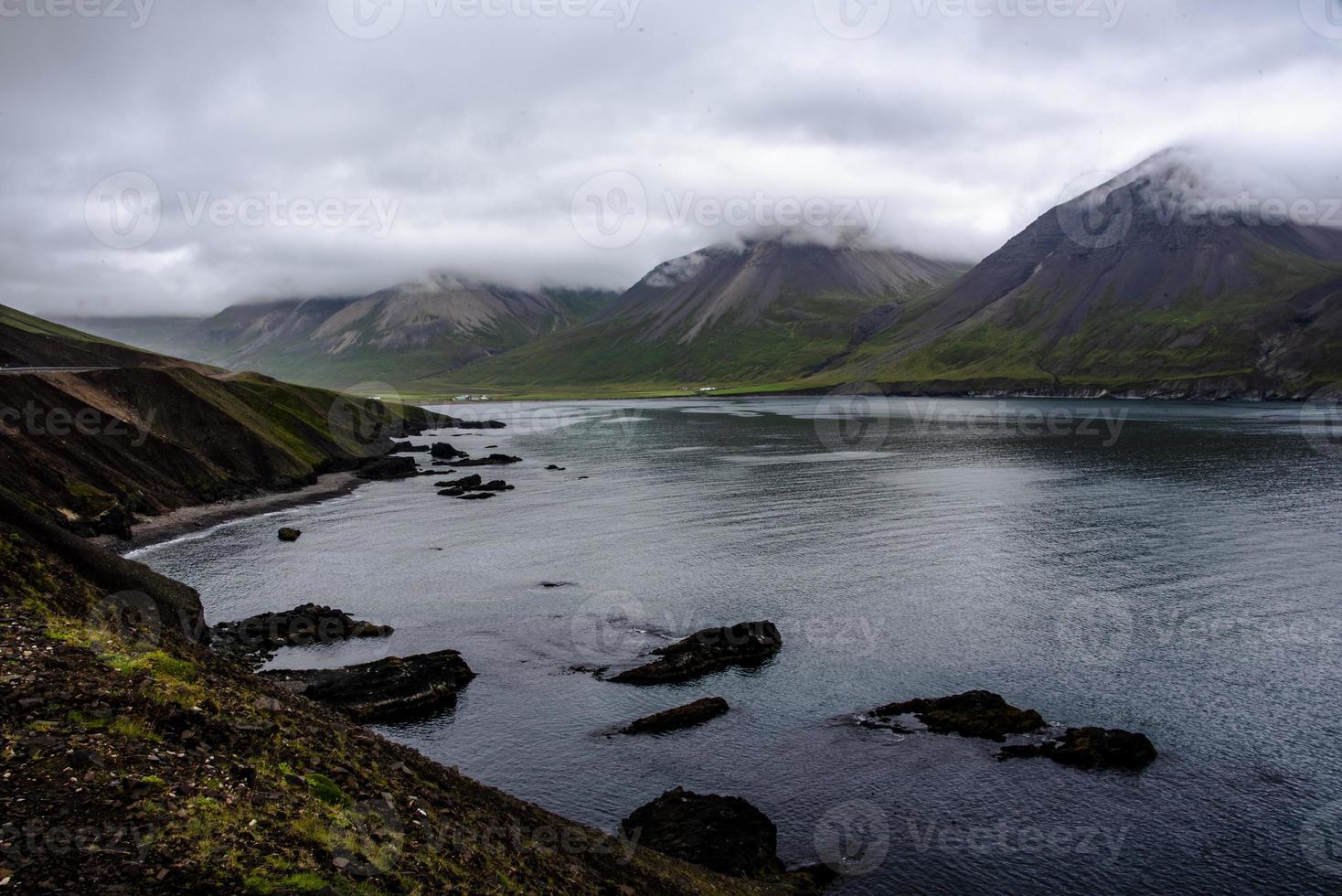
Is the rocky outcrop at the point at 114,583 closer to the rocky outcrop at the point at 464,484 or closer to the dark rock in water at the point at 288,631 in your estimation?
the dark rock in water at the point at 288,631

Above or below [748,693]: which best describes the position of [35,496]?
above

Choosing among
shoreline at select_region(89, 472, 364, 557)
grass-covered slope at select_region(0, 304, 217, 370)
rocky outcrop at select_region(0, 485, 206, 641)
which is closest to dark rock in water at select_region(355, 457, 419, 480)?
shoreline at select_region(89, 472, 364, 557)

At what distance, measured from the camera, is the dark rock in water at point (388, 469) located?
131625 millimetres

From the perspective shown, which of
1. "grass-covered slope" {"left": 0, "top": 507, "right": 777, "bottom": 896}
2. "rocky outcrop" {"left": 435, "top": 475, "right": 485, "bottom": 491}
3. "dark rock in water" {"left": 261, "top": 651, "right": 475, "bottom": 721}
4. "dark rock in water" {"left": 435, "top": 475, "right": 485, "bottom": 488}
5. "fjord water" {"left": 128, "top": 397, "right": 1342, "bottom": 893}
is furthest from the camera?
"dark rock in water" {"left": 435, "top": 475, "right": 485, "bottom": 488}

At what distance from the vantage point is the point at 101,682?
74.9ft

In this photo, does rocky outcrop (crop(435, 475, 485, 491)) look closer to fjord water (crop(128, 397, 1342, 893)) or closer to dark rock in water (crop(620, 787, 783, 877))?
fjord water (crop(128, 397, 1342, 893))

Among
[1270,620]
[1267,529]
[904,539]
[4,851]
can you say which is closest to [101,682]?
[4,851]

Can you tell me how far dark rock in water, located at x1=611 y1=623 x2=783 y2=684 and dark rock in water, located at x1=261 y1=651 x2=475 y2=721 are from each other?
30.3 feet

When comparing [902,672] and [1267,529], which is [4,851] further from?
[1267,529]

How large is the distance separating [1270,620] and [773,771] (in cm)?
3955

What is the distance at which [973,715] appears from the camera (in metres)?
39.9

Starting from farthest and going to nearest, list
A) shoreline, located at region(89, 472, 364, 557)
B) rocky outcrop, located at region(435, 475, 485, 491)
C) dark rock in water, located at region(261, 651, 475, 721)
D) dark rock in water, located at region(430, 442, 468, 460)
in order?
dark rock in water, located at region(430, 442, 468, 460)
rocky outcrop, located at region(435, 475, 485, 491)
shoreline, located at region(89, 472, 364, 557)
dark rock in water, located at region(261, 651, 475, 721)

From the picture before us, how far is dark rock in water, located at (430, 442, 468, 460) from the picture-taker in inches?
6299

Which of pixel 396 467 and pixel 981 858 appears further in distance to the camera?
pixel 396 467
